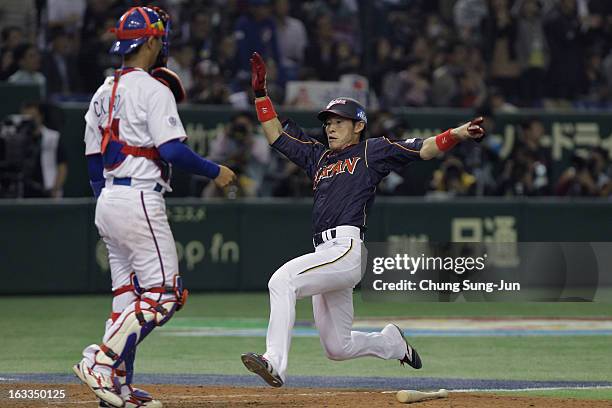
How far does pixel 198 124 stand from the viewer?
15758 mm

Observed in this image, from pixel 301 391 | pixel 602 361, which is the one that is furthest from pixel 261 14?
pixel 301 391

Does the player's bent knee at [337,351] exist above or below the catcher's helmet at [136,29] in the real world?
below

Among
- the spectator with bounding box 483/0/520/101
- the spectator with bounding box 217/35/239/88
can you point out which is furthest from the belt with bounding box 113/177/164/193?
the spectator with bounding box 483/0/520/101

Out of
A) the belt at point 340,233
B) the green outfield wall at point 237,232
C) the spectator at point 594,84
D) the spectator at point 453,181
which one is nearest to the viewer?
the belt at point 340,233

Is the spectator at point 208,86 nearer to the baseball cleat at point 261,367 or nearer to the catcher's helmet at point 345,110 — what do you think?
the catcher's helmet at point 345,110

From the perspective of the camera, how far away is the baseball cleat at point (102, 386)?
662 cm

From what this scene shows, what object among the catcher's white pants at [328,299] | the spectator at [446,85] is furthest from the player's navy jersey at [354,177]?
the spectator at [446,85]

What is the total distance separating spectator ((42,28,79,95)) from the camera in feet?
50.7

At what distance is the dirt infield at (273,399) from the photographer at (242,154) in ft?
22.1

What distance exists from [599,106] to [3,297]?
8.74 m

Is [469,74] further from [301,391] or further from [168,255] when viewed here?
[168,255]

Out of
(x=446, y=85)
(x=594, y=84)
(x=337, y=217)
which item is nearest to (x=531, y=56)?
(x=594, y=84)

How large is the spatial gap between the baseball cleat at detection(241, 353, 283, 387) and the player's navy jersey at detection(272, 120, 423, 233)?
1144 mm

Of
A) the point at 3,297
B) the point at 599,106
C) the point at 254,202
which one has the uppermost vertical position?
the point at 599,106
